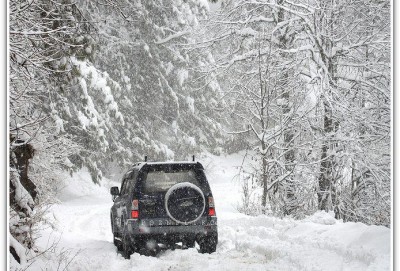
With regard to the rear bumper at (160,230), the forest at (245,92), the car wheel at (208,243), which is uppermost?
the forest at (245,92)

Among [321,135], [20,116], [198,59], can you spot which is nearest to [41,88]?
[20,116]

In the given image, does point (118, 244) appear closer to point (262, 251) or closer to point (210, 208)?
point (210, 208)

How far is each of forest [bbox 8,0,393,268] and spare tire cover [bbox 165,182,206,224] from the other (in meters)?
2.18

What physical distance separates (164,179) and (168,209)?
62 centimetres

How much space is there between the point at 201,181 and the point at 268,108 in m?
7.15

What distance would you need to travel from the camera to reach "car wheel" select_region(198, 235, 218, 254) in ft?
30.0

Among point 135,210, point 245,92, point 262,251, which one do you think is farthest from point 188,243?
point 245,92

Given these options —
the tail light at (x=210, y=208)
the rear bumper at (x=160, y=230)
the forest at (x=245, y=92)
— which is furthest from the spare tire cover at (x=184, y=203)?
the forest at (x=245, y=92)

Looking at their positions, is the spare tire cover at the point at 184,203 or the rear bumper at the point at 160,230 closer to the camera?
the spare tire cover at the point at 184,203

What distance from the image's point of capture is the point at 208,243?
362 inches

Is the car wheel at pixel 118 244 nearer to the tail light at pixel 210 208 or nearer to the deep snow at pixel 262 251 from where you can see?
the deep snow at pixel 262 251

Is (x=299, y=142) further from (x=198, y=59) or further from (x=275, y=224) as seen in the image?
(x=198, y=59)

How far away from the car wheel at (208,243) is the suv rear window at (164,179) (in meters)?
0.94

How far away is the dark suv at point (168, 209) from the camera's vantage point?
29.2 ft
